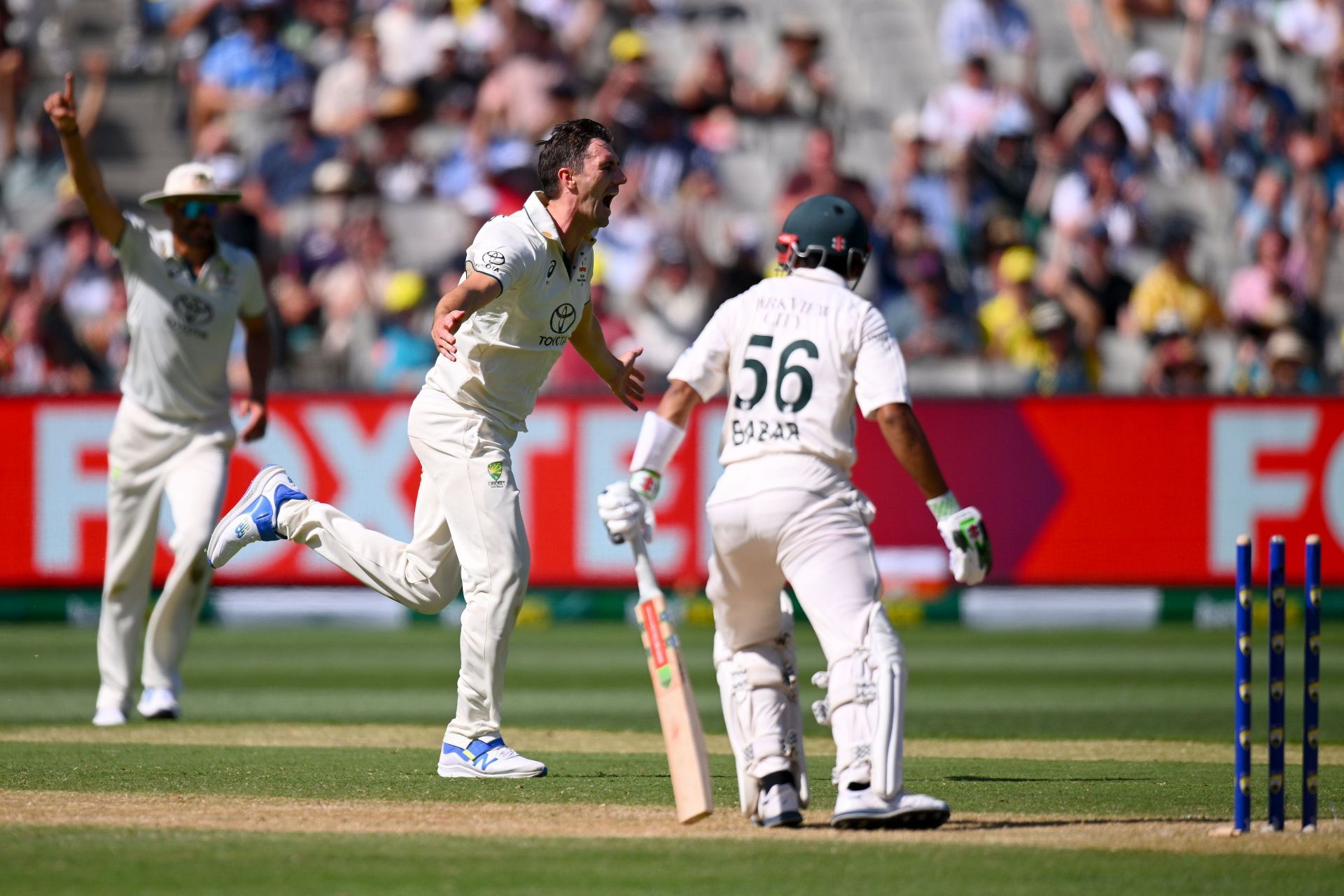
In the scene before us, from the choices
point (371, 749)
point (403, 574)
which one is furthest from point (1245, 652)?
point (371, 749)

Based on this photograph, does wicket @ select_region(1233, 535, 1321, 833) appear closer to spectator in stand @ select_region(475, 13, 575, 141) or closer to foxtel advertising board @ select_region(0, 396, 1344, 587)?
foxtel advertising board @ select_region(0, 396, 1344, 587)

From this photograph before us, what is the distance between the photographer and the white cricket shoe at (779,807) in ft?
19.3

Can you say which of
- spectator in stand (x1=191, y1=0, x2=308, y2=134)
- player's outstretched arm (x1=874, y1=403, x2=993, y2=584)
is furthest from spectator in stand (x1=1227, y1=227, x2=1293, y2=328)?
player's outstretched arm (x1=874, y1=403, x2=993, y2=584)

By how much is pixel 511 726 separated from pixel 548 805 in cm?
311

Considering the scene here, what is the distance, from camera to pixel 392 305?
15.7 meters

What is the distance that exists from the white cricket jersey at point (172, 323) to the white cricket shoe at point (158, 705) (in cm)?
132

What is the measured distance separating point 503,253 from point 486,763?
6.04 feet

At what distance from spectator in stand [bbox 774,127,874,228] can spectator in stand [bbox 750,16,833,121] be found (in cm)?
118

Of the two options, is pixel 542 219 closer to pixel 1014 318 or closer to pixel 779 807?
pixel 779 807

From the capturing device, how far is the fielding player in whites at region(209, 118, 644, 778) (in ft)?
22.7

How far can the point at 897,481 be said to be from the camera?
1417cm

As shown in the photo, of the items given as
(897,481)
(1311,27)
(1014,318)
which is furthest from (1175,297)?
(1311,27)

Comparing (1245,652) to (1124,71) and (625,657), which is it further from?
(1124,71)

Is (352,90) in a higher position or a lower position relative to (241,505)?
higher
